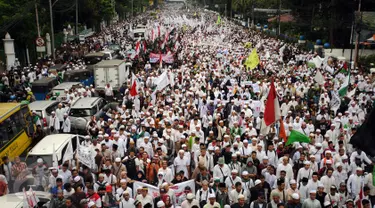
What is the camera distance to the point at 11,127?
11211 mm

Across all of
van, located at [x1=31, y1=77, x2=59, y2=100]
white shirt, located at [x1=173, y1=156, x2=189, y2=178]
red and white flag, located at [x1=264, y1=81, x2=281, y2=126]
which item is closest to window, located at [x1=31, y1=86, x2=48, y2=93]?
van, located at [x1=31, y1=77, x2=59, y2=100]

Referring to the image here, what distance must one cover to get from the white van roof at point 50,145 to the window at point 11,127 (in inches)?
34.2

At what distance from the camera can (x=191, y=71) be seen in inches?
826

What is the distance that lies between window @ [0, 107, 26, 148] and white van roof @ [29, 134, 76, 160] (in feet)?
2.85

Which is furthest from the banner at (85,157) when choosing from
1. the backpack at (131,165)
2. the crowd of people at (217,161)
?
the backpack at (131,165)

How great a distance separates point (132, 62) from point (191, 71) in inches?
264

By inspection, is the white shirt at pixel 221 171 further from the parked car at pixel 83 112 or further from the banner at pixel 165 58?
the banner at pixel 165 58

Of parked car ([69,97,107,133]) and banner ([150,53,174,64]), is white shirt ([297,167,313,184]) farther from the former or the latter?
banner ([150,53,174,64])

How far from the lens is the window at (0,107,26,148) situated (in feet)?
34.9

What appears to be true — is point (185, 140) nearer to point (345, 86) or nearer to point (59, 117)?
point (59, 117)

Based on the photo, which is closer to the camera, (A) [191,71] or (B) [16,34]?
(A) [191,71]

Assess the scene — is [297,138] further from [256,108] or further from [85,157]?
[85,157]

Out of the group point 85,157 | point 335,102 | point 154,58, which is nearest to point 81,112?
point 85,157

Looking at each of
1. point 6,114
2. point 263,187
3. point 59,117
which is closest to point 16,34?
point 59,117
